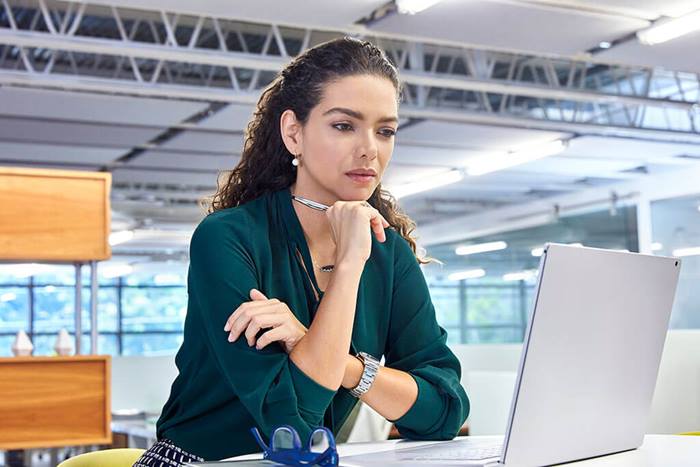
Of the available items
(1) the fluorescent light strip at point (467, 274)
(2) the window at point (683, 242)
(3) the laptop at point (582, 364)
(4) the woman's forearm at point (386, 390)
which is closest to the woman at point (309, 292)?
(4) the woman's forearm at point (386, 390)

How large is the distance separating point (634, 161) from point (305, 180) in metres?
9.34

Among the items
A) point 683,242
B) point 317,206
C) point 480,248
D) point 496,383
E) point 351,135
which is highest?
point 480,248

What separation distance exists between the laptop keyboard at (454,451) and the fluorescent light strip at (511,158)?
768cm

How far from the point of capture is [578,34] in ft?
19.2

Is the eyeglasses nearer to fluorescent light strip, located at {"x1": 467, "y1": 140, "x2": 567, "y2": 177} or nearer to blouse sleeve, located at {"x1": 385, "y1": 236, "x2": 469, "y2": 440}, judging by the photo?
blouse sleeve, located at {"x1": 385, "y1": 236, "x2": 469, "y2": 440}

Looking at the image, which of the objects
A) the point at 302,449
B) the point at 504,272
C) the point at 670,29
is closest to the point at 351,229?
the point at 302,449

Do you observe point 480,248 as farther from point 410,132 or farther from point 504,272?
point 410,132

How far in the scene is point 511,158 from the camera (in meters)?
9.41

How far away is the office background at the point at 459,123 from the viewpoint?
18.4 ft

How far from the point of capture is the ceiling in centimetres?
544

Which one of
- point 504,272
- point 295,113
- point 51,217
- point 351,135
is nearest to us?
point 351,135

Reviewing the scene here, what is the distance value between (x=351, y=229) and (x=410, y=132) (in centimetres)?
699

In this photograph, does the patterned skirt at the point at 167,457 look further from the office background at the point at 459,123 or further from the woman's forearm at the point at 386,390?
the office background at the point at 459,123

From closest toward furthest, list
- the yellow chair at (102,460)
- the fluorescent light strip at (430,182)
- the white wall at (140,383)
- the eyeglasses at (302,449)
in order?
the eyeglasses at (302,449) → the yellow chair at (102,460) → the white wall at (140,383) → the fluorescent light strip at (430,182)
